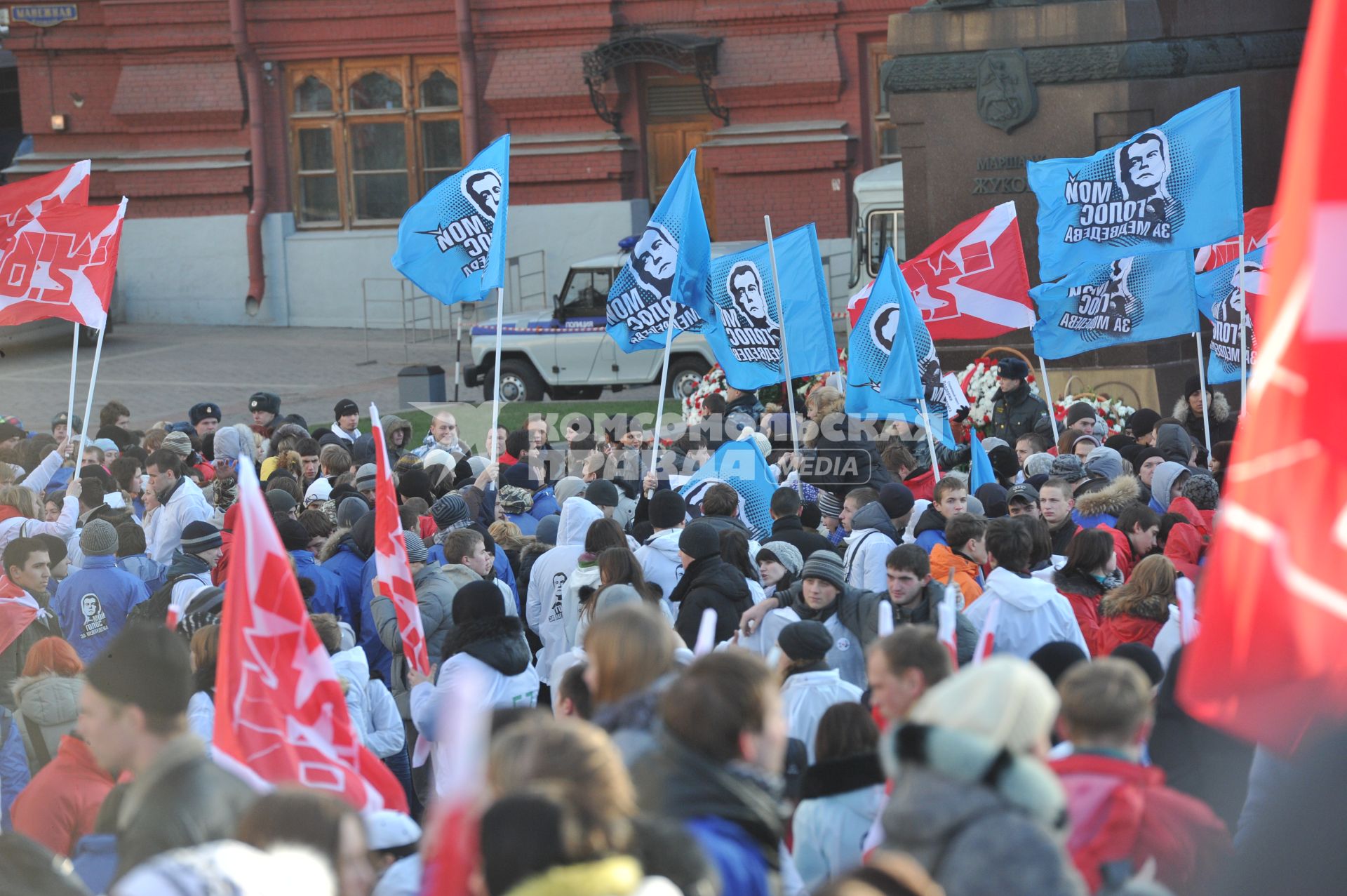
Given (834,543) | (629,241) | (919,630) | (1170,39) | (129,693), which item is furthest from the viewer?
(629,241)

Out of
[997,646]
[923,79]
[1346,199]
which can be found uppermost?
[923,79]

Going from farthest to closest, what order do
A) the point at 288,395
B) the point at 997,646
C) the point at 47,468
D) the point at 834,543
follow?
the point at 288,395, the point at 47,468, the point at 834,543, the point at 997,646

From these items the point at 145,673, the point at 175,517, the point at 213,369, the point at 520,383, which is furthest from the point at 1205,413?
the point at 213,369

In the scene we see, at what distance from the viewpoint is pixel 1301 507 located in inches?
139

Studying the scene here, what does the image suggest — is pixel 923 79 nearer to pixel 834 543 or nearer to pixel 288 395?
pixel 834 543

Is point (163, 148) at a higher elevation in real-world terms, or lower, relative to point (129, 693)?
higher

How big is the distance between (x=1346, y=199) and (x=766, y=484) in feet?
20.8

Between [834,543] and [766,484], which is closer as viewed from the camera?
[834,543]

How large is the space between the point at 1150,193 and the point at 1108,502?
136 inches

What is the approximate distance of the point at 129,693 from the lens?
3.99 metres

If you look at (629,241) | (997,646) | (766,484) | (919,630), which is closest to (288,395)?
(629,241)

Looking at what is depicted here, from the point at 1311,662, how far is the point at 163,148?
25948mm

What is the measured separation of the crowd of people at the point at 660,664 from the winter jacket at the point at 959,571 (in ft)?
0.08

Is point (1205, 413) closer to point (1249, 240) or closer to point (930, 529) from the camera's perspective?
point (1249, 240)
